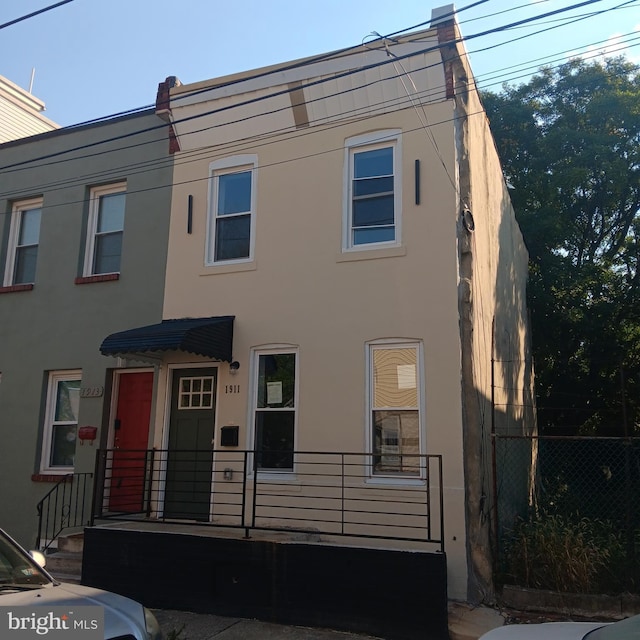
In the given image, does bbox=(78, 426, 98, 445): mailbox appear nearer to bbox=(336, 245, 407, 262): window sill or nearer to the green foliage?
bbox=(336, 245, 407, 262): window sill

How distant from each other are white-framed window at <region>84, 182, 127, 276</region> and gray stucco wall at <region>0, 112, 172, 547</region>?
124 millimetres

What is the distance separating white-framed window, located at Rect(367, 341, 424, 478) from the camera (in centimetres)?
802

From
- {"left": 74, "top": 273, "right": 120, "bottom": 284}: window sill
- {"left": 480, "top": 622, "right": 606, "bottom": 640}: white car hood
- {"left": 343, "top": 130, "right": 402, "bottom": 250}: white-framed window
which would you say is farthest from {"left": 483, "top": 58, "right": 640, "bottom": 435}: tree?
{"left": 480, "top": 622, "right": 606, "bottom": 640}: white car hood

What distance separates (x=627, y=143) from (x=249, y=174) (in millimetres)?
11396

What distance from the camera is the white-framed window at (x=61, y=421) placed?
34.0ft

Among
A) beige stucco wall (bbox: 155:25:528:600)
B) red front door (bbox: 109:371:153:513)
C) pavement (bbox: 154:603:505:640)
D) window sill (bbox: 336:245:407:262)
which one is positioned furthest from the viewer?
red front door (bbox: 109:371:153:513)

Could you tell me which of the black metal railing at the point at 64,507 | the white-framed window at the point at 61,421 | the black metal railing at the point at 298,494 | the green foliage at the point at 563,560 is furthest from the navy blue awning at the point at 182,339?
the green foliage at the point at 563,560

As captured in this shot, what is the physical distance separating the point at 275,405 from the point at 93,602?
4.94 m

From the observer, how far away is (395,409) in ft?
26.7

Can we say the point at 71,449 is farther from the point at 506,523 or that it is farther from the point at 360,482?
the point at 506,523

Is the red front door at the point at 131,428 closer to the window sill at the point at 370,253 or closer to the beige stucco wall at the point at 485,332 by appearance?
the window sill at the point at 370,253

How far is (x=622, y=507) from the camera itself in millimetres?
10875

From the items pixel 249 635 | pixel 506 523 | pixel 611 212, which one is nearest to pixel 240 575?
pixel 249 635

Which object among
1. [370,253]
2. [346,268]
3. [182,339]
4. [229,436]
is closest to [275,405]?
[229,436]
